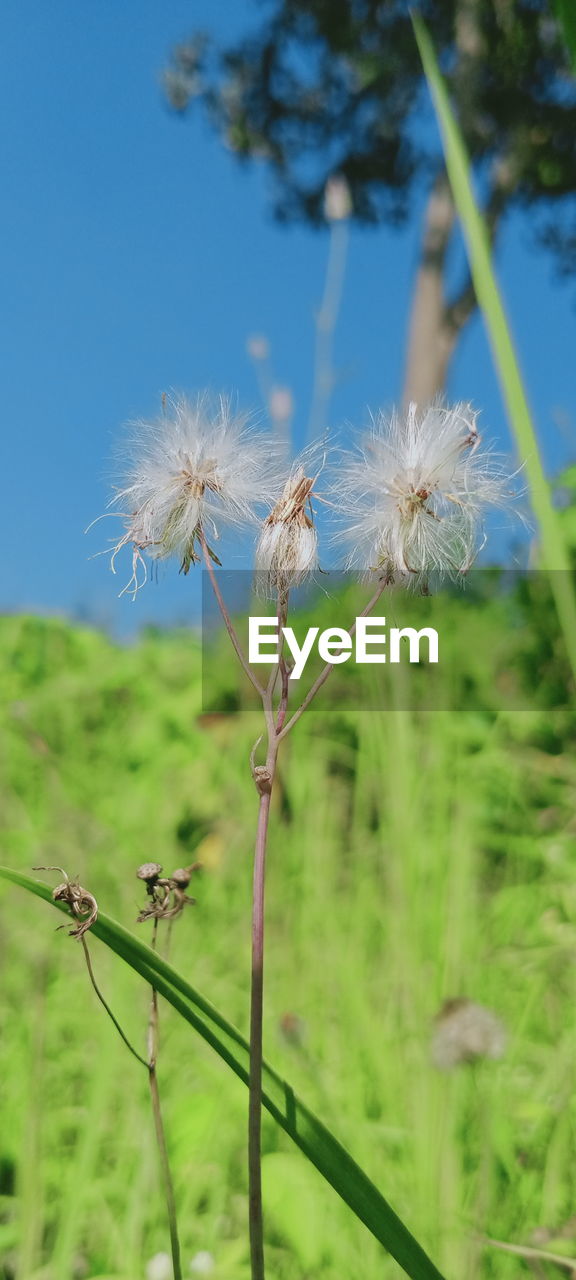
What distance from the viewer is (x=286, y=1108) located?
325 mm

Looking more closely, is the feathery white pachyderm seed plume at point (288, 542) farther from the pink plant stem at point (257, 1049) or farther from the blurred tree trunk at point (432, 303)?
the blurred tree trunk at point (432, 303)

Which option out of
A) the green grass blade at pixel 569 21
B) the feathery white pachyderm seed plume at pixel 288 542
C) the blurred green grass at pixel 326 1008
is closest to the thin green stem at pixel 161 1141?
the feathery white pachyderm seed plume at pixel 288 542

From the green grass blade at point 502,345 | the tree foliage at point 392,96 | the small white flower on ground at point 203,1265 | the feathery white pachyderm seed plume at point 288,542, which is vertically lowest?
the small white flower on ground at point 203,1265

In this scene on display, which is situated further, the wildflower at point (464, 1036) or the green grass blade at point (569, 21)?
the wildflower at point (464, 1036)

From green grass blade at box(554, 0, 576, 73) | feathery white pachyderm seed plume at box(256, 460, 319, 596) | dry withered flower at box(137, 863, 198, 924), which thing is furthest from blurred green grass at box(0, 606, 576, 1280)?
green grass blade at box(554, 0, 576, 73)

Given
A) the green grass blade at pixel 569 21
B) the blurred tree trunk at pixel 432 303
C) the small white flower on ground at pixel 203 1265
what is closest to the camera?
the green grass blade at pixel 569 21

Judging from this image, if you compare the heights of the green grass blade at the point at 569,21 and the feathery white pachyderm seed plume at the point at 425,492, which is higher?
the green grass blade at the point at 569,21

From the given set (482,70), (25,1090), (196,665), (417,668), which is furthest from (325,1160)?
(482,70)

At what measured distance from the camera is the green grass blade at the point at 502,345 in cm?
36

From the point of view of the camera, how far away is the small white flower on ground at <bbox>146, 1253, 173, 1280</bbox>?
0.77 m

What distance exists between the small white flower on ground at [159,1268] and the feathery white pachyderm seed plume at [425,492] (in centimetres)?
62

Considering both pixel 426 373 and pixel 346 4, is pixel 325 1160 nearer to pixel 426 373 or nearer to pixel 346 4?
pixel 426 373

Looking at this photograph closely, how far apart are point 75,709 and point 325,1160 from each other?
2052mm

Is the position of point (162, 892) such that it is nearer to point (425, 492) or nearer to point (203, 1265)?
point (425, 492)
